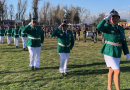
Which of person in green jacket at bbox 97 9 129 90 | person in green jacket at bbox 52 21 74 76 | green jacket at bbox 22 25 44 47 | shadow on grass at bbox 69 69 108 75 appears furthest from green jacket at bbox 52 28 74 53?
person in green jacket at bbox 97 9 129 90

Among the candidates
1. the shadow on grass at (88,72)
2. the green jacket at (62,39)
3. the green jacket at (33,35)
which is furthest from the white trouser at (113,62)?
the green jacket at (33,35)

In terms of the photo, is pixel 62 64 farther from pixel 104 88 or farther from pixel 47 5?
pixel 47 5

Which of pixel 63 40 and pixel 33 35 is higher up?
pixel 33 35

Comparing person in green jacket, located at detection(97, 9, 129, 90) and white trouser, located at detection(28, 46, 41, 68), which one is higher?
person in green jacket, located at detection(97, 9, 129, 90)

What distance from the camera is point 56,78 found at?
18.0 feet

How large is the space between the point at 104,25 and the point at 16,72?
4.27 metres

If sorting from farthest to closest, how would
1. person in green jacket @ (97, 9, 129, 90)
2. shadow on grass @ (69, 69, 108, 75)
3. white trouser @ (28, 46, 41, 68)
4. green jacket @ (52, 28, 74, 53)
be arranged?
white trouser @ (28, 46, 41, 68) → shadow on grass @ (69, 69, 108, 75) → green jacket @ (52, 28, 74, 53) → person in green jacket @ (97, 9, 129, 90)

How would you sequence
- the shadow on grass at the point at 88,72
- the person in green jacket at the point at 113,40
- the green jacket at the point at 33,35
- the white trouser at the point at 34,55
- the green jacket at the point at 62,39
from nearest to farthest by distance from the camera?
1. the person in green jacket at the point at 113,40
2. the green jacket at the point at 62,39
3. the shadow on grass at the point at 88,72
4. the green jacket at the point at 33,35
5. the white trouser at the point at 34,55

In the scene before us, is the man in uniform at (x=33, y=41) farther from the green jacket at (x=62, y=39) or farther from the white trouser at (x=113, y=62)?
the white trouser at (x=113, y=62)

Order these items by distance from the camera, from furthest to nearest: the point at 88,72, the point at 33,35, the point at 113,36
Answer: the point at 33,35 < the point at 88,72 < the point at 113,36

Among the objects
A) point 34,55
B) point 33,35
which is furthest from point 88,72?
point 33,35

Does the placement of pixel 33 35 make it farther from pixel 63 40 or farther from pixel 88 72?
pixel 88 72

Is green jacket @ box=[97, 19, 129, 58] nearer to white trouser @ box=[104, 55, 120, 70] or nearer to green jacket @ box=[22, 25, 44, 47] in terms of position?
white trouser @ box=[104, 55, 120, 70]

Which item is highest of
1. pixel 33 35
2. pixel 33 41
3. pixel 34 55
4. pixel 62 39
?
pixel 33 35
